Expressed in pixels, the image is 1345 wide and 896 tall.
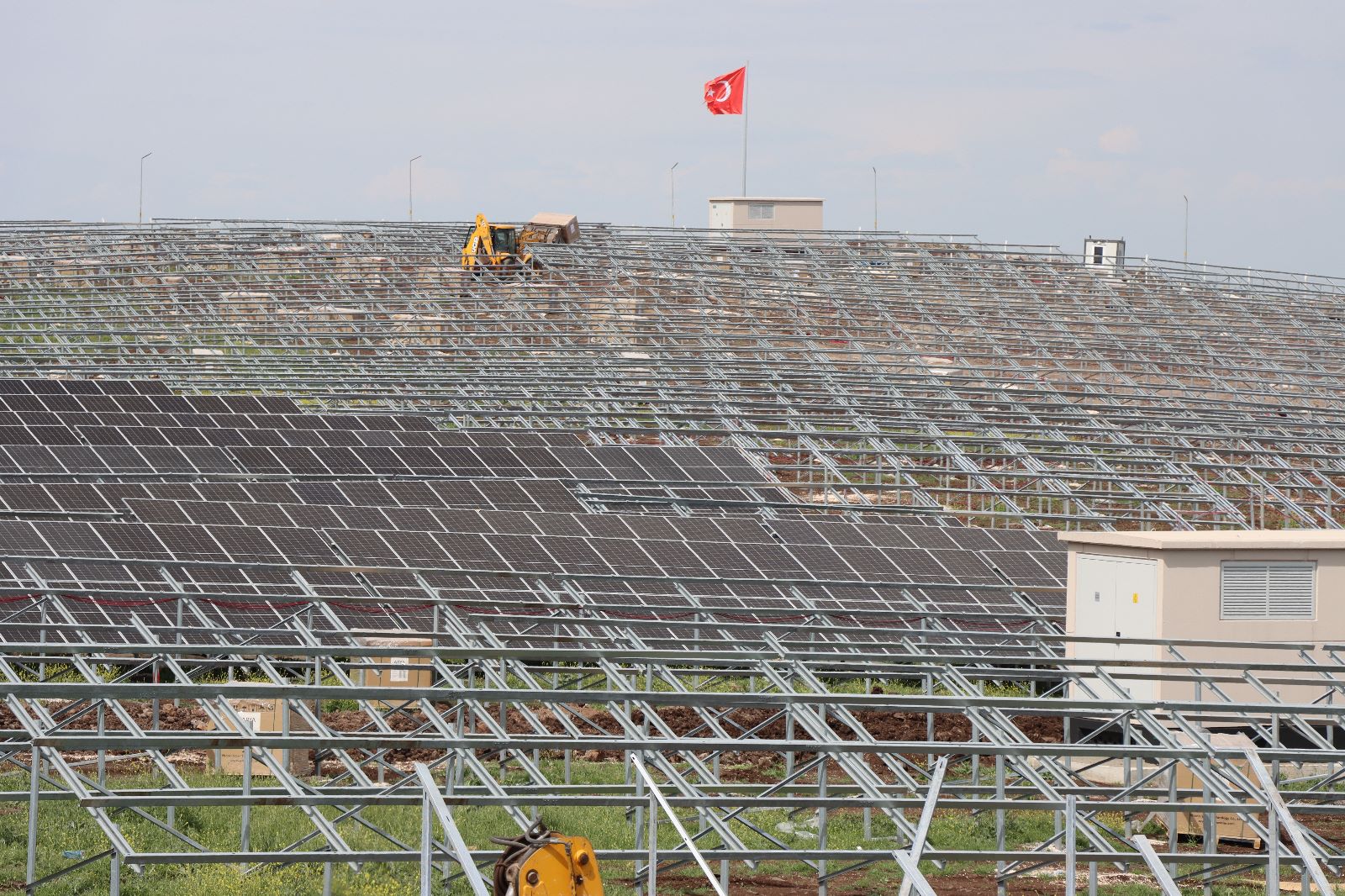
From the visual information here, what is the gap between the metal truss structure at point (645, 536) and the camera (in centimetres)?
1594

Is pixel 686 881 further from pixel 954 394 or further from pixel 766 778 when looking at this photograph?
pixel 954 394

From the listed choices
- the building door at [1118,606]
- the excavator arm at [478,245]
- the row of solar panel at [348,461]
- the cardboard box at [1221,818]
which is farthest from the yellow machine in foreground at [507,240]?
the cardboard box at [1221,818]

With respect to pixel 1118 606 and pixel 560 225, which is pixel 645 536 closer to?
pixel 1118 606

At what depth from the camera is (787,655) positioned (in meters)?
17.8

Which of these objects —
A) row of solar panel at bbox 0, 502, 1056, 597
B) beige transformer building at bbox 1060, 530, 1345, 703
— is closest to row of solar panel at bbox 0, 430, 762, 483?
→ row of solar panel at bbox 0, 502, 1056, 597

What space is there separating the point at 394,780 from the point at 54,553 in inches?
249

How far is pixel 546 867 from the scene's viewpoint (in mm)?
9344

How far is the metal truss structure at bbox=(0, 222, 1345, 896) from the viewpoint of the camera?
15938 millimetres

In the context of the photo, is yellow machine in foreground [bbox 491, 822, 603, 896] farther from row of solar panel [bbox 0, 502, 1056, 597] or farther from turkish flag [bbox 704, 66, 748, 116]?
turkish flag [bbox 704, 66, 748, 116]

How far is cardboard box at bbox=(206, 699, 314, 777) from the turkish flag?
50.7m

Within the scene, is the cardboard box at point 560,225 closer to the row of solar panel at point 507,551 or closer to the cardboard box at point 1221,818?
the row of solar panel at point 507,551

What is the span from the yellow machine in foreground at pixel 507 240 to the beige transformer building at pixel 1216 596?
1656 inches

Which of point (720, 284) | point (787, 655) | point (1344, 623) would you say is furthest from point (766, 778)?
point (720, 284)

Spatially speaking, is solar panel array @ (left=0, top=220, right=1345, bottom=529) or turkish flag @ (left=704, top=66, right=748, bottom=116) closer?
solar panel array @ (left=0, top=220, right=1345, bottom=529)
